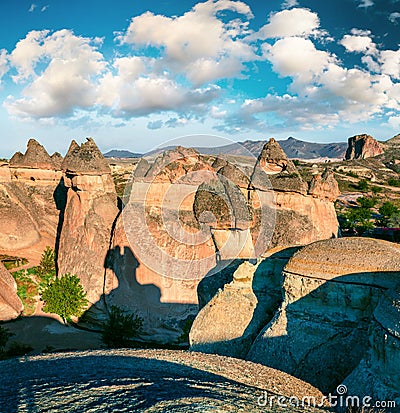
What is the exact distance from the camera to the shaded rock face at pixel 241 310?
773 centimetres

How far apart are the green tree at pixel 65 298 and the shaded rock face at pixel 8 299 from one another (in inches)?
35.9

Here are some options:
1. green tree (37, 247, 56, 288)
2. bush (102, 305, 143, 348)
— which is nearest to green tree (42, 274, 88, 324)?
green tree (37, 247, 56, 288)

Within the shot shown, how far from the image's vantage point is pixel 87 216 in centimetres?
1579

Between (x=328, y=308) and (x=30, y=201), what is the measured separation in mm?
17481

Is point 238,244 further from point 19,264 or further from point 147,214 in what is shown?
point 19,264

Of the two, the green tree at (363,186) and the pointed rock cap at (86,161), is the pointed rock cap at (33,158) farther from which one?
the green tree at (363,186)

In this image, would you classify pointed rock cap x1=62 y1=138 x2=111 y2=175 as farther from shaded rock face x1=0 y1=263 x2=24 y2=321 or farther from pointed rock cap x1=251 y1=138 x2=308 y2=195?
pointed rock cap x1=251 y1=138 x2=308 y2=195

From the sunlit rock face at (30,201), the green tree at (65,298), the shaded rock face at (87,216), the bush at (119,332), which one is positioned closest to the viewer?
the bush at (119,332)

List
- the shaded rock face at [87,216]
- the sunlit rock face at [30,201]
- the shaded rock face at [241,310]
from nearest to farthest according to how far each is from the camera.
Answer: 1. the shaded rock face at [241,310]
2. the shaded rock face at [87,216]
3. the sunlit rock face at [30,201]

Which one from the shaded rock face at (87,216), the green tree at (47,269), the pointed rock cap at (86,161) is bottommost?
the green tree at (47,269)

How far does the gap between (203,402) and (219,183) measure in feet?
26.4

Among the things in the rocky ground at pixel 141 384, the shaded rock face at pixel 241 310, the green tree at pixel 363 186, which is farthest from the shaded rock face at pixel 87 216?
the green tree at pixel 363 186

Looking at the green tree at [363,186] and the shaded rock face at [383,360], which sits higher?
the green tree at [363,186]

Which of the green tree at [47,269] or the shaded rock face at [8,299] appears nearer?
the shaded rock face at [8,299]
